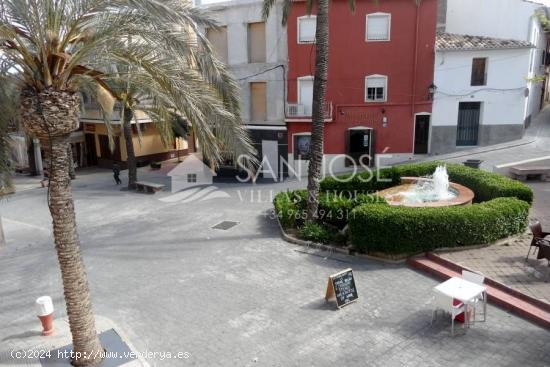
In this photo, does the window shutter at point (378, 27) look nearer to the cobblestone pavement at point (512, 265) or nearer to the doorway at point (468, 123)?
the doorway at point (468, 123)

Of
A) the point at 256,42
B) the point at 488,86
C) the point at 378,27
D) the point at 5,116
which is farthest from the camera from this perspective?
the point at 256,42

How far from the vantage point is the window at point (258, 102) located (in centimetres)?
2434

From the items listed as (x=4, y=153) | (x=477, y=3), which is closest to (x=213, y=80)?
(x=4, y=153)

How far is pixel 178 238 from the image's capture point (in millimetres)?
14078

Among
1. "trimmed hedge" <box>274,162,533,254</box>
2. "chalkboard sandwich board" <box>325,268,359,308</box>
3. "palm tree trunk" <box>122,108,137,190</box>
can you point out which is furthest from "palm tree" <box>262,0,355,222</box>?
"palm tree trunk" <box>122,108,137,190</box>

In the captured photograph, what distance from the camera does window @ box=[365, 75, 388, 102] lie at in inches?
896

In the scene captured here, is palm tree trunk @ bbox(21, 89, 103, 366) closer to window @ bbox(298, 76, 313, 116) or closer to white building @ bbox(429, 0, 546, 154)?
window @ bbox(298, 76, 313, 116)

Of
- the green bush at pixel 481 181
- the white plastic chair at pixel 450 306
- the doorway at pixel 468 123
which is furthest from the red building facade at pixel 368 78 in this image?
the white plastic chair at pixel 450 306

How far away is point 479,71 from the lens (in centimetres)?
2253

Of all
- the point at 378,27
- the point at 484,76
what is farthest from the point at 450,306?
the point at 484,76

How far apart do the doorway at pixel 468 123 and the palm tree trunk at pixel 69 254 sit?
2149cm

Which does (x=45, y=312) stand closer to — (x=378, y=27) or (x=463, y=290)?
(x=463, y=290)

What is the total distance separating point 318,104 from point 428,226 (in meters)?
4.84

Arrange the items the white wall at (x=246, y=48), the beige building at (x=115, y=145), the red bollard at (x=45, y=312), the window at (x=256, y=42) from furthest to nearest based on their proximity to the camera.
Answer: the beige building at (x=115, y=145) < the window at (x=256, y=42) < the white wall at (x=246, y=48) < the red bollard at (x=45, y=312)
